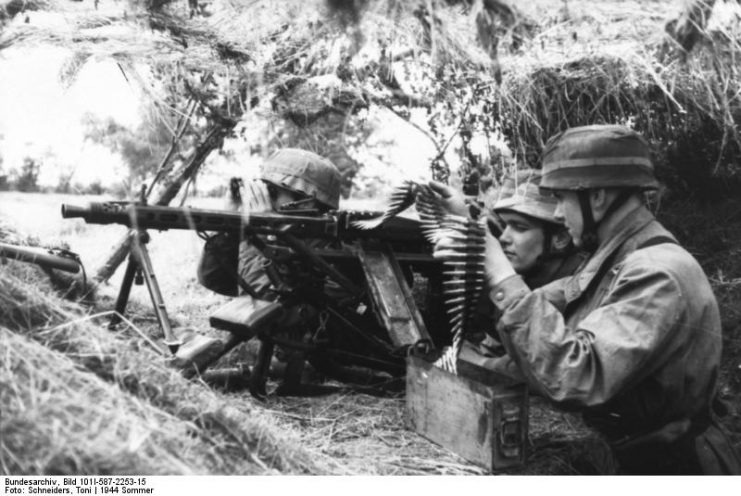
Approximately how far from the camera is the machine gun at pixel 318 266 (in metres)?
4.03

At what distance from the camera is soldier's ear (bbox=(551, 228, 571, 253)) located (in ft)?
15.4

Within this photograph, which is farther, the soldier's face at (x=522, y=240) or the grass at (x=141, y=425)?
the soldier's face at (x=522, y=240)

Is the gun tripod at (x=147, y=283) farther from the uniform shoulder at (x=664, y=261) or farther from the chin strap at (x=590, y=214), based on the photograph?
the uniform shoulder at (x=664, y=261)

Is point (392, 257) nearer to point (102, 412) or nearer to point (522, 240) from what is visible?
point (522, 240)

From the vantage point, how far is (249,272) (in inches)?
216

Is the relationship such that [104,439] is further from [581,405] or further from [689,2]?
[689,2]

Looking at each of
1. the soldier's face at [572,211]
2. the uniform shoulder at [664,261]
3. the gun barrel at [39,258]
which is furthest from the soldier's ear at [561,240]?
the gun barrel at [39,258]

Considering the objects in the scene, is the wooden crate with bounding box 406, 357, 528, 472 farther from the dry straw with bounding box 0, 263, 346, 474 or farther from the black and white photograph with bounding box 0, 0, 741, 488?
the dry straw with bounding box 0, 263, 346, 474

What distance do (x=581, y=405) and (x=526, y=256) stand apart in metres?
1.82

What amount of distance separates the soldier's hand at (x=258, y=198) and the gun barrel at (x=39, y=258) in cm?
137

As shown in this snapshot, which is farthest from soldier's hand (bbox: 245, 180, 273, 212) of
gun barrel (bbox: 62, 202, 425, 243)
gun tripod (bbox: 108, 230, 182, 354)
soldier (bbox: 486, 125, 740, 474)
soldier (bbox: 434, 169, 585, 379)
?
soldier (bbox: 486, 125, 740, 474)

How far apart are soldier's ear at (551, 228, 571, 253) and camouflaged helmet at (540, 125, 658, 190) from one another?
4.18 feet

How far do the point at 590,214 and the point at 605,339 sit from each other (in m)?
0.75
